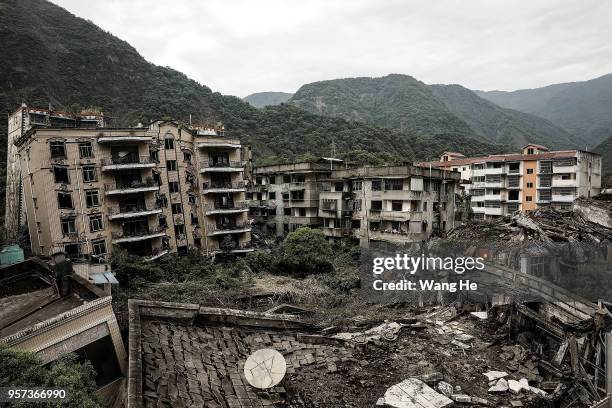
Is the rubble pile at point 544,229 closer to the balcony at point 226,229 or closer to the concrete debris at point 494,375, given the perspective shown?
the concrete debris at point 494,375

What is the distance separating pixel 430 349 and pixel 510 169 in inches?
1994

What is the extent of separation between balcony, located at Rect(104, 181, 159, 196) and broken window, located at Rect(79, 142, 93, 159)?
2518mm

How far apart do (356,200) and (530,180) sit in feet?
97.9

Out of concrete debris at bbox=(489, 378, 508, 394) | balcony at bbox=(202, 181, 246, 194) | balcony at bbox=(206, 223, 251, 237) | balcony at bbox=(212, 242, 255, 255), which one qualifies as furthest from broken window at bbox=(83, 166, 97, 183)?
concrete debris at bbox=(489, 378, 508, 394)

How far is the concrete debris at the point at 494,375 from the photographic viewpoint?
10.4 metres

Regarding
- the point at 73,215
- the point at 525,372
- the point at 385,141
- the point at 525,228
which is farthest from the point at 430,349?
the point at 385,141

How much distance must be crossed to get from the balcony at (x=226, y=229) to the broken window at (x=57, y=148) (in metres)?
13.2

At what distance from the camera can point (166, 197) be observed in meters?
32.9

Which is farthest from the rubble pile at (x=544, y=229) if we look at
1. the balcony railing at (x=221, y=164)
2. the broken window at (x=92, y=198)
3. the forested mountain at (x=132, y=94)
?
the forested mountain at (x=132, y=94)

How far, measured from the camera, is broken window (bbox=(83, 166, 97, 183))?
27.8 metres

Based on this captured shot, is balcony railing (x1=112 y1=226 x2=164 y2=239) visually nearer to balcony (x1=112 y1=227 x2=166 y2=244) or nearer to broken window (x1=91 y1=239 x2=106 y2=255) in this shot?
balcony (x1=112 y1=227 x2=166 y2=244)

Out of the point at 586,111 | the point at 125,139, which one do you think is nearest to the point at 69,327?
the point at 125,139

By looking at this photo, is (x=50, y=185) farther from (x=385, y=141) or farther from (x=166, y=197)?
(x=385, y=141)

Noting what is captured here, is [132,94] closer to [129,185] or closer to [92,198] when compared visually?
[129,185]
